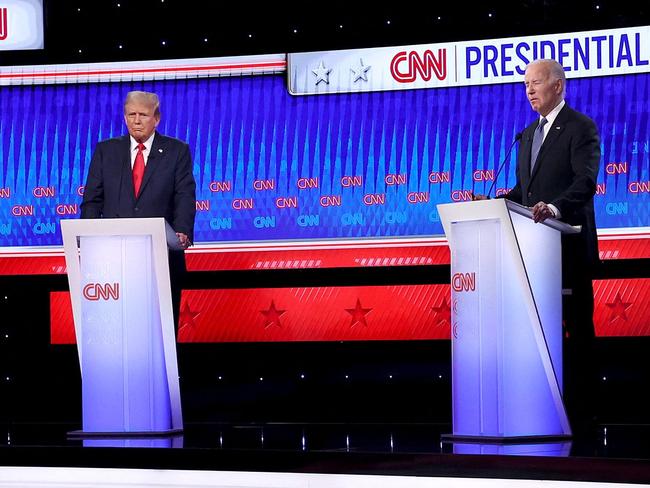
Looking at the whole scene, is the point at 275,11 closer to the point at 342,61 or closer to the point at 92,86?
the point at 342,61

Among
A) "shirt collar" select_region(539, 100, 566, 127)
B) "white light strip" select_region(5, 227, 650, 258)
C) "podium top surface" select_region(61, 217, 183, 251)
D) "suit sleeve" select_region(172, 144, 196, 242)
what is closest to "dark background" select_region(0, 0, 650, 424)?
"white light strip" select_region(5, 227, 650, 258)

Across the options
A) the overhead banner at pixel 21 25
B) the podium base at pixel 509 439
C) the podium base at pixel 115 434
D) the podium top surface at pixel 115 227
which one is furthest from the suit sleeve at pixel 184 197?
the overhead banner at pixel 21 25

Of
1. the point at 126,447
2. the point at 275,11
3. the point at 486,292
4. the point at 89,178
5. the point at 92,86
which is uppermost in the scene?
the point at 275,11

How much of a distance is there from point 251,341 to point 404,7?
76.7 inches

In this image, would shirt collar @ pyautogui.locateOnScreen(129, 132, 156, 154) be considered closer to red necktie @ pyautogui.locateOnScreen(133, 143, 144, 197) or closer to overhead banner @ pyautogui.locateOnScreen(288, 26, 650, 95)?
red necktie @ pyautogui.locateOnScreen(133, 143, 144, 197)

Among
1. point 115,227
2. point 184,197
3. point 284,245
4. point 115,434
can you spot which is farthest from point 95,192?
point 284,245

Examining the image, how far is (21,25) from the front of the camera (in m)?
6.34

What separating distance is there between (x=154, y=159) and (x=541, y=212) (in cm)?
171

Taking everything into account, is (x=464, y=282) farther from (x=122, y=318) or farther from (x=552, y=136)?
(x=122, y=318)

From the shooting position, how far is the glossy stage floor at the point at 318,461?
3027 mm

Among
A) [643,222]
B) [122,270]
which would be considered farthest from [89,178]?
[643,222]

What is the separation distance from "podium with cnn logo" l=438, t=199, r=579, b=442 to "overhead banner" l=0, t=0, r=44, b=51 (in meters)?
3.43

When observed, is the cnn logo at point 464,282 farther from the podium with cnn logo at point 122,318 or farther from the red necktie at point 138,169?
the red necktie at point 138,169

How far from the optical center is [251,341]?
601 cm
